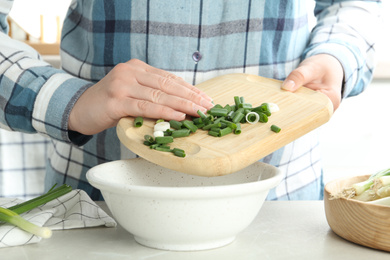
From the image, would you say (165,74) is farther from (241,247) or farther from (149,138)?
(241,247)

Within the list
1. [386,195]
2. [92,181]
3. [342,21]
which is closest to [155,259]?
[92,181]

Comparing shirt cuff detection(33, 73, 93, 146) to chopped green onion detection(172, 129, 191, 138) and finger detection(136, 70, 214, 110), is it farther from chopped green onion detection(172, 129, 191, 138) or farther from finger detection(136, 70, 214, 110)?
chopped green onion detection(172, 129, 191, 138)

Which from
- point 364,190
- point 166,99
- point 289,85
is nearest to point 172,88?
point 166,99

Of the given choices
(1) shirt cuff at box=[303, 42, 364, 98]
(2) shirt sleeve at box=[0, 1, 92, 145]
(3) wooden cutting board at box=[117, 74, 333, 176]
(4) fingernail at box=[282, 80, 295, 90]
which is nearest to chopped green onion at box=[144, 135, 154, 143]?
(3) wooden cutting board at box=[117, 74, 333, 176]

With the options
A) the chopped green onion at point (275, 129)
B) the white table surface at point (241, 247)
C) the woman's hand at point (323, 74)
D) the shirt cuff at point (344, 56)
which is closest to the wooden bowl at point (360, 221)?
the white table surface at point (241, 247)

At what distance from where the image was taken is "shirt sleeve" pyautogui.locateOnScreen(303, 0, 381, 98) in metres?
1.24

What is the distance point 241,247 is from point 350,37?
717mm

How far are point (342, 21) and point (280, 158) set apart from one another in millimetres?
375

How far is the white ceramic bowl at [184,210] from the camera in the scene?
0.73 metres

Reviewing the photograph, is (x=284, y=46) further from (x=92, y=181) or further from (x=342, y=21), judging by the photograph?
(x=92, y=181)

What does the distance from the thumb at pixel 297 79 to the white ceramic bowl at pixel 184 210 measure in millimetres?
305

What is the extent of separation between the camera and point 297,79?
1.08m

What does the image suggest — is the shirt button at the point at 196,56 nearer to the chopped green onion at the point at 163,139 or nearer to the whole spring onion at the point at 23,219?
the chopped green onion at the point at 163,139

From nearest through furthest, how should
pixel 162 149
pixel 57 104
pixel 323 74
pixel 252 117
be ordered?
pixel 162 149 → pixel 252 117 → pixel 57 104 → pixel 323 74
